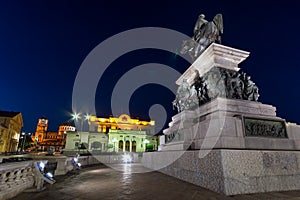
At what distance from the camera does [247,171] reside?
16.6ft

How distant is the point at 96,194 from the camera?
4.80 metres

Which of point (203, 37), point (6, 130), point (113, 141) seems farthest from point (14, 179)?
point (6, 130)

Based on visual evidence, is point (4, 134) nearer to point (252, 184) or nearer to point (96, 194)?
point (96, 194)

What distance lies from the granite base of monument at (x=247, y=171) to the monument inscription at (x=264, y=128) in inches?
39.7

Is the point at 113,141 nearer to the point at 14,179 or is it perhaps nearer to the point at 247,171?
the point at 14,179

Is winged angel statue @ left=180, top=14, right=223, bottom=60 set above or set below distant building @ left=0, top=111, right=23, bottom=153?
above

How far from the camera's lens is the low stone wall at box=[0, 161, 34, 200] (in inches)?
179

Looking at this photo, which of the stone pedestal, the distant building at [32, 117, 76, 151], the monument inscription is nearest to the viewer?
the stone pedestal

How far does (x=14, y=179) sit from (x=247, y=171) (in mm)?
7455

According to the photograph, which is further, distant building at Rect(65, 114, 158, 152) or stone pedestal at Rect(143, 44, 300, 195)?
distant building at Rect(65, 114, 158, 152)

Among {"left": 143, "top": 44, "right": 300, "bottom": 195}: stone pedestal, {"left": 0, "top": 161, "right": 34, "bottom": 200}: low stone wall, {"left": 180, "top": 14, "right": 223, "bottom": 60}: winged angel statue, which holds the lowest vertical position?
{"left": 0, "top": 161, "right": 34, "bottom": 200}: low stone wall

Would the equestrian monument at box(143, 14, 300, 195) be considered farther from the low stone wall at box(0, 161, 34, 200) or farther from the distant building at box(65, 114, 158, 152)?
the distant building at box(65, 114, 158, 152)

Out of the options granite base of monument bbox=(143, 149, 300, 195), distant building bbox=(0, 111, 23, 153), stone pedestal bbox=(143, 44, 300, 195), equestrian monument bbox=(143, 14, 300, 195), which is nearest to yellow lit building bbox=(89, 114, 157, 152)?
distant building bbox=(0, 111, 23, 153)

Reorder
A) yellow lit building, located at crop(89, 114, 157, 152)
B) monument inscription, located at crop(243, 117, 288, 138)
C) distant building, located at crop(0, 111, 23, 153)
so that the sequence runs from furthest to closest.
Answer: yellow lit building, located at crop(89, 114, 157, 152) < distant building, located at crop(0, 111, 23, 153) < monument inscription, located at crop(243, 117, 288, 138)
